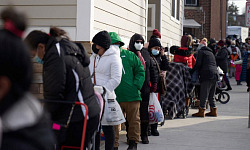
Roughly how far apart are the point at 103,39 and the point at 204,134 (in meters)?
3.98

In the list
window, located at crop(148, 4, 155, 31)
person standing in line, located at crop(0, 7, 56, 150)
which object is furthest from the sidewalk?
person standing in line, located at crop(0, 7, 56, 150)

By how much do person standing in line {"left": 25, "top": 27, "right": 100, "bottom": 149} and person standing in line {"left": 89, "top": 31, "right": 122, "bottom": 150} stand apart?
184 cm

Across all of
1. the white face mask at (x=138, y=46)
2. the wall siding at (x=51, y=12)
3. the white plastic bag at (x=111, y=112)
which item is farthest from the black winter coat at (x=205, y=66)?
the white plastic bag at (x=111, y=112)

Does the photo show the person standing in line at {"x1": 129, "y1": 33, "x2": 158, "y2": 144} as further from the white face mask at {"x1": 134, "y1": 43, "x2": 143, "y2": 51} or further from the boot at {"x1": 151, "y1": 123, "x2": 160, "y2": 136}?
the boot at {"x1": 151, "y1": 123, "x2": 160, "y2": 136}

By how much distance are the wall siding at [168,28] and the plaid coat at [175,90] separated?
3526 millimetres

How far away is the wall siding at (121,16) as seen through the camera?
822 centimetres

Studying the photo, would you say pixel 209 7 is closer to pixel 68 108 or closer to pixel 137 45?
pixel 137 45

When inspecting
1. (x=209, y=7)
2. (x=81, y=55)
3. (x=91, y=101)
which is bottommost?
(x=91, y=101)

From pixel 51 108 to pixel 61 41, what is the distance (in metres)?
0.56

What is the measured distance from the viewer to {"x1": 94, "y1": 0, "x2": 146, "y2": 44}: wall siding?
8217 mm

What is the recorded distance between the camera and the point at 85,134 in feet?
14.3

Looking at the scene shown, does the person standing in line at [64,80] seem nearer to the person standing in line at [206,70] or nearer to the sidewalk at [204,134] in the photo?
the sidewalk at [204,134]

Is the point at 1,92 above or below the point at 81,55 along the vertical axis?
below

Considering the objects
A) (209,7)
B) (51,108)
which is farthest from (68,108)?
(209,7)
